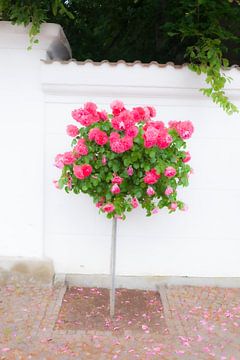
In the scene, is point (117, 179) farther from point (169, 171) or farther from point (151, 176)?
point (169, 171)

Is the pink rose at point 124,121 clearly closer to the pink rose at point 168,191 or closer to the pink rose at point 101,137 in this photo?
the pink rose at point 101,137

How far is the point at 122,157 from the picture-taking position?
13.7 feet

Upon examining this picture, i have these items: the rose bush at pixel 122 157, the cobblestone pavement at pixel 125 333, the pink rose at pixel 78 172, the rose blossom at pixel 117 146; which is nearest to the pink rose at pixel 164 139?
the rose bush at pixel 122 157

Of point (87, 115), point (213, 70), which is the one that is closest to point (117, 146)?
point (87, 115)

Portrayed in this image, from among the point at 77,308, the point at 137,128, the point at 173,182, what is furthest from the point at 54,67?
the point at 77,308

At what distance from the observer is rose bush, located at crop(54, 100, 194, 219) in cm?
404

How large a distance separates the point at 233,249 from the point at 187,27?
2.64 meters

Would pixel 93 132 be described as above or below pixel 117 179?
above

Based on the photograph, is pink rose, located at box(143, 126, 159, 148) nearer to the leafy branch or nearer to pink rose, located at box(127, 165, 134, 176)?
pink rose, located at box(127, 165, 134, 176)

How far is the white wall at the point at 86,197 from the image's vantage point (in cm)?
518

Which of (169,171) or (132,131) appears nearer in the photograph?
(132,131)

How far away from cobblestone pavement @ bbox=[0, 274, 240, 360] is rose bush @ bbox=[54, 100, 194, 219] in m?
1.16

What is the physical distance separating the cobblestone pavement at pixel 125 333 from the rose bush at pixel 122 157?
1165 mm

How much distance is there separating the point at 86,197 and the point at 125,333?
165 centimetres
